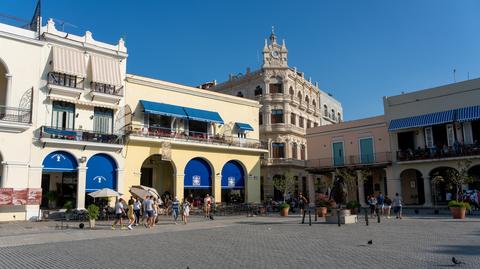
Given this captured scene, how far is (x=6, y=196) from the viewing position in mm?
21188

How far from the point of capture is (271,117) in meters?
44.1

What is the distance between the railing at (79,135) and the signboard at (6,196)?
351 cm

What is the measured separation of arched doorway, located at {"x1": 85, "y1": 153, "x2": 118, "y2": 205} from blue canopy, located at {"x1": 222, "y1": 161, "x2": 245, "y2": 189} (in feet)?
31.3

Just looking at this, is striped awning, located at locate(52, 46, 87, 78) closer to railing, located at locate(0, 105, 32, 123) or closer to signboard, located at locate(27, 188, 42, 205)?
railing, located at locate(0, 105, 32, 123)

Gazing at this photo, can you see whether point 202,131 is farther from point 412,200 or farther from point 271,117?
point 412,200

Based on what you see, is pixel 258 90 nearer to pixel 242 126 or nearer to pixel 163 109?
pixel 242 126

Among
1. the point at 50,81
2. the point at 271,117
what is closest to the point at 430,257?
the point at 50,81

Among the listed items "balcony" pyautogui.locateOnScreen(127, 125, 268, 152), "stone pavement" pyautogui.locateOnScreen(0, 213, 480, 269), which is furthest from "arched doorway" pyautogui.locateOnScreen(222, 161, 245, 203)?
"stone pavement" pyautogui.locateOnScreen(0, 213, 480, 269)

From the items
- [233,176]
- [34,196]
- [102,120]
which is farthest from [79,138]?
[233,176]

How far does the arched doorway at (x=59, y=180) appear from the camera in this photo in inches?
936

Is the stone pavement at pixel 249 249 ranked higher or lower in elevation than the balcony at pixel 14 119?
lower

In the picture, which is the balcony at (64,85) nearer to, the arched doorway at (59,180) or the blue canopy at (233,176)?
the arched doorway at (59,180)

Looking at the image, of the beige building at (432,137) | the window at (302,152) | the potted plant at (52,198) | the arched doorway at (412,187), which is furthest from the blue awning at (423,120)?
the potted plant at (52,198)

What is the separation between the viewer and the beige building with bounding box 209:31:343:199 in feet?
142
